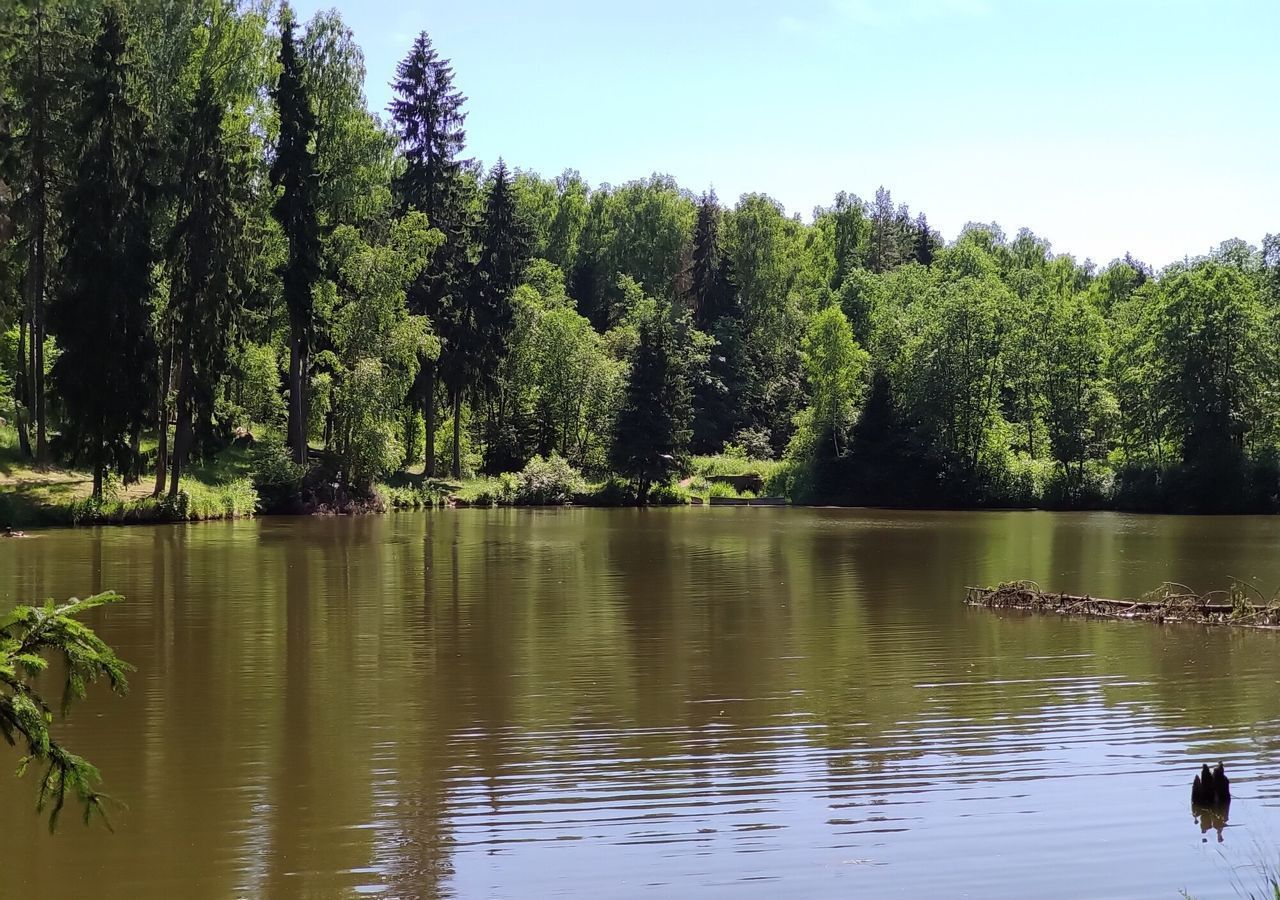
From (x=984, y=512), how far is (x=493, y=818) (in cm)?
5596

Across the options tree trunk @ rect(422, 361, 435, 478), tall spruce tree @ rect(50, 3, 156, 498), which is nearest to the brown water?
tall spruce tree @ rect(50, 3, 156, 498)

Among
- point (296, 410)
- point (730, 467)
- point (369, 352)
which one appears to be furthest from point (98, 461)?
point (730, 467)

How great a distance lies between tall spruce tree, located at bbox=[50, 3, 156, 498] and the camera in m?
40.7

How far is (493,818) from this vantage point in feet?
34.3

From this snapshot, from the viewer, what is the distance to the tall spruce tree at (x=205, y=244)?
4319 cm

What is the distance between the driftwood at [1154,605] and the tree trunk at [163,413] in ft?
98.2

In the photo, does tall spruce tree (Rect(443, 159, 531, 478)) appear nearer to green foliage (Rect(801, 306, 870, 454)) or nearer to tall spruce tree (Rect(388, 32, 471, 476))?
tall spruce tree (Rect(388, 32, 471, 476))

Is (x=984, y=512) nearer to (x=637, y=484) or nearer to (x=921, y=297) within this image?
(x=637, y=484)

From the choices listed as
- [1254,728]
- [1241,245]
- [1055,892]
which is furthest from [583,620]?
[1241,245]

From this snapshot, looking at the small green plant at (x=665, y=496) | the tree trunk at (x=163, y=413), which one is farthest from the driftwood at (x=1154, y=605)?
the small green plant at (x=665, y=496)

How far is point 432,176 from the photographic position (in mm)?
63531

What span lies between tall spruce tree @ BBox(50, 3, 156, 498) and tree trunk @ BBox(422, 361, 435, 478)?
20.2m

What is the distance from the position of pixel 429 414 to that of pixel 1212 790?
2140 inches

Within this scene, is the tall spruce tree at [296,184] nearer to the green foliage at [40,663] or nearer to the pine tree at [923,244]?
the green foliage at [40,663]
